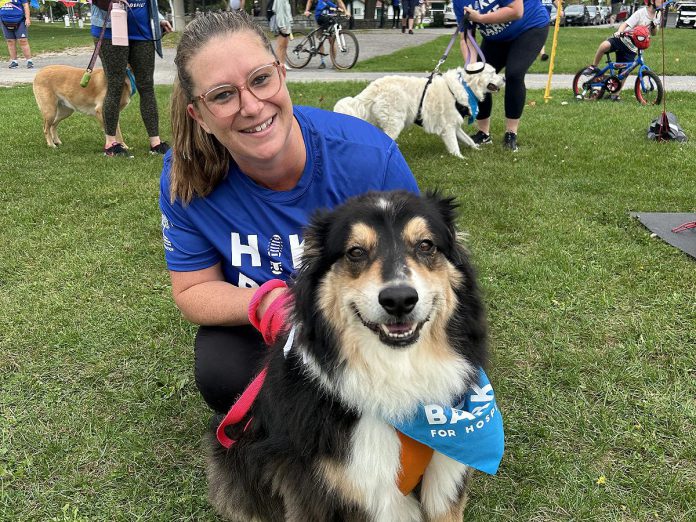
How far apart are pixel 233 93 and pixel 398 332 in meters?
1.12

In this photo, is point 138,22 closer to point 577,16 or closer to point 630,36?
point 630,36

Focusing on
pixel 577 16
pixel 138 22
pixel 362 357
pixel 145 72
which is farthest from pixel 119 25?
pixel 577 16

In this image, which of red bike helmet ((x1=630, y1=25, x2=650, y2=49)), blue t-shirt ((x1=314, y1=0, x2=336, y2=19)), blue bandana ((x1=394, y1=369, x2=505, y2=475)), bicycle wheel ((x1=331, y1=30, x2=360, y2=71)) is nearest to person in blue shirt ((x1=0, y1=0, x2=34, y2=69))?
blue t-shirt ((x1=314, y1=0, x2=336, y2=19))

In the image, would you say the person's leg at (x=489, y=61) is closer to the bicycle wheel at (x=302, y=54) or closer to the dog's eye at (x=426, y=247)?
the dog's eye at (x=426, y=247)

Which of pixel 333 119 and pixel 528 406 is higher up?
pixel 333 119

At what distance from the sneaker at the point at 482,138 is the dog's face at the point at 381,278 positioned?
596 cm

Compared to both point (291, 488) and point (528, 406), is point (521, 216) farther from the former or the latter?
point (291, 488)

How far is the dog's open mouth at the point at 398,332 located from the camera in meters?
1.66

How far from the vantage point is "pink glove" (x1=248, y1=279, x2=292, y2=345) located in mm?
1969

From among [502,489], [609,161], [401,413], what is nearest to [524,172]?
[609,161]

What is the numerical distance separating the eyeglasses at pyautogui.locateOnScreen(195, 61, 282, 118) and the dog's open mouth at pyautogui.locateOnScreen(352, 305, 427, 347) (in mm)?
942

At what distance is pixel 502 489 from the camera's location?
2285 millimetres

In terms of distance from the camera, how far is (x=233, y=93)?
6.63 ft

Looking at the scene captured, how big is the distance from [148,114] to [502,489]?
616 cm
